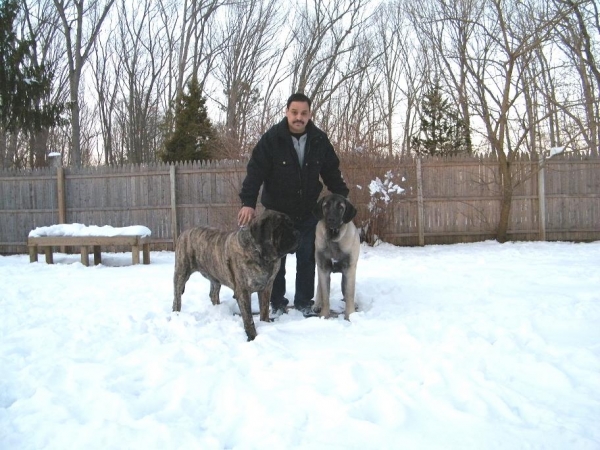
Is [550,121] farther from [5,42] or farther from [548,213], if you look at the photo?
[5,42]

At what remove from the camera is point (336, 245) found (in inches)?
152

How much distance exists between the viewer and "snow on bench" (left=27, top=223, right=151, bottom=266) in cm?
810

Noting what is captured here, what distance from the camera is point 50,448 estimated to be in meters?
1.73

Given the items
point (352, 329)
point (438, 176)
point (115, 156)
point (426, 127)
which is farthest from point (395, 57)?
point (352, 329)

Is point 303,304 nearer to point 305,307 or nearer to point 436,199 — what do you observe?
point 305,307

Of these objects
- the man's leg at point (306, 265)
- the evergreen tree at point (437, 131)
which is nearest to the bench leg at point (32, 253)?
the man's leg at point (306, 265)

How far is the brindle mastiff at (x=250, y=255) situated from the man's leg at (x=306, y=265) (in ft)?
2.03

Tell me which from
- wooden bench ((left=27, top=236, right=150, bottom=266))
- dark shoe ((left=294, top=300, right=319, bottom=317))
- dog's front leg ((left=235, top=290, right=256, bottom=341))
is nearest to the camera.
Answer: dog's front leg ((left=235, top=290, right=256, bottom=341))

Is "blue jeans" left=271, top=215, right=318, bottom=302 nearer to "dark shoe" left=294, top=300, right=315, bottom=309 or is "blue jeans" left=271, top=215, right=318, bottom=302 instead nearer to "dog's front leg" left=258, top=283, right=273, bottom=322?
"dark shoe" left=294, top=300, right=315, bottom=309

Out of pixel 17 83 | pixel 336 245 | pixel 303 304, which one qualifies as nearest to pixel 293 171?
pixel 336 245

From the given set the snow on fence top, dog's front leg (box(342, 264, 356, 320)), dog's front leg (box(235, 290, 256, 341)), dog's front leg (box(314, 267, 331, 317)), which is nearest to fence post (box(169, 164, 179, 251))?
the snow on fence top

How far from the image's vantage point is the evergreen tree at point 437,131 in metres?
20.8

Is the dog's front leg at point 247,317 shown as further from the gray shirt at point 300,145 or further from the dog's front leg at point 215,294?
the gray shirt at point 300,145

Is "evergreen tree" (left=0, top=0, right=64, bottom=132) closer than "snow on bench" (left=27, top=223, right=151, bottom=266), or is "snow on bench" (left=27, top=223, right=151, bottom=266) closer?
"snow on bench" (left=27, top=223, right=151, bottom=266)
